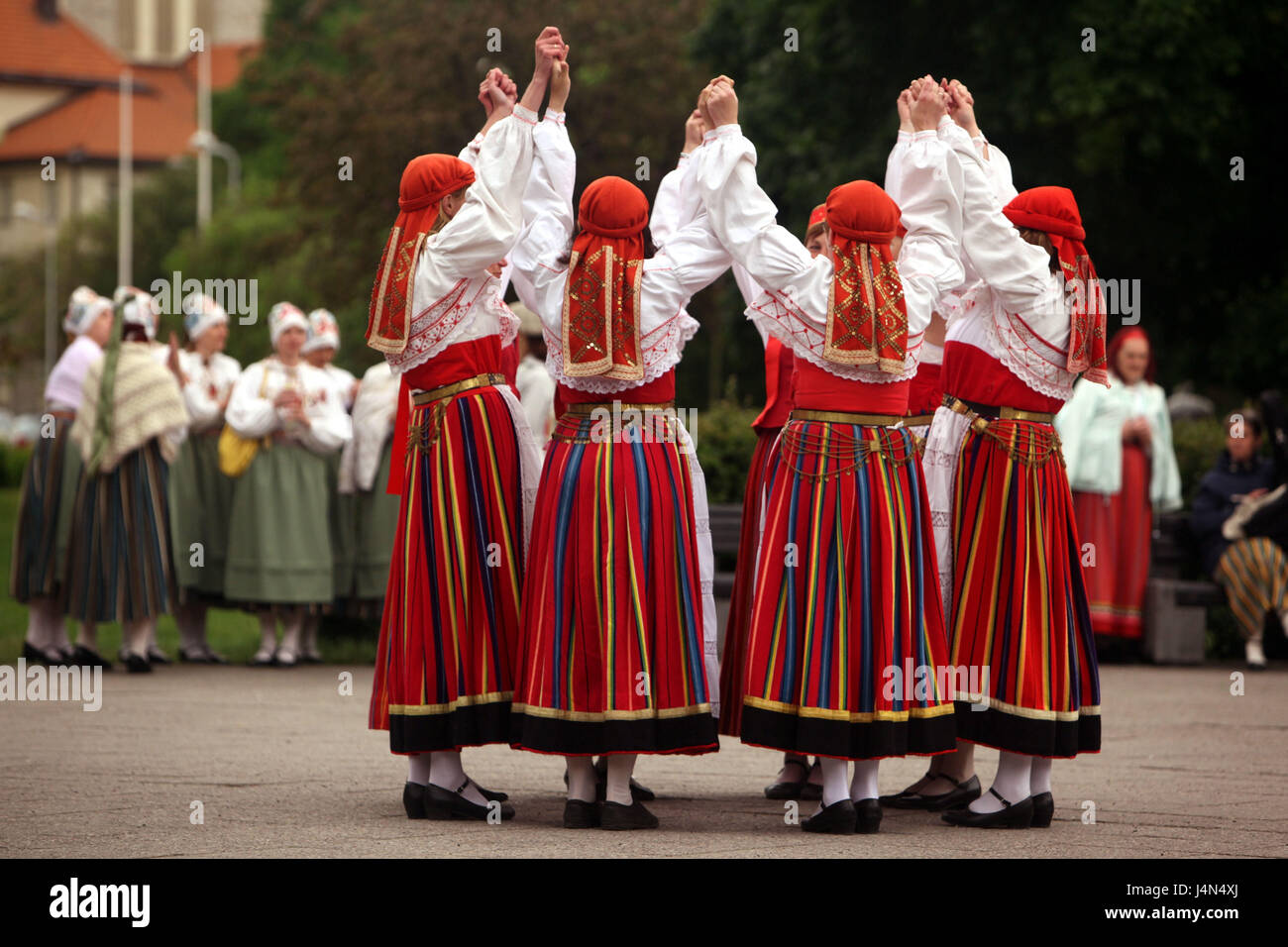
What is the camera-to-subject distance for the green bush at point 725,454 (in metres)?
13.8

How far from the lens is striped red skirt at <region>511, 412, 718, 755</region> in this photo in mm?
6480

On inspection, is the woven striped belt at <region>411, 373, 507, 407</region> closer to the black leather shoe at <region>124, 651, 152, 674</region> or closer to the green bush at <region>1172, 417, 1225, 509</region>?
the black leather shoe at <region>124, 651, 152, 674</region>

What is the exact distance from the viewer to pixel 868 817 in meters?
6.47

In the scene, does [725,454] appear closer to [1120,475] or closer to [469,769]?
[1120,475]

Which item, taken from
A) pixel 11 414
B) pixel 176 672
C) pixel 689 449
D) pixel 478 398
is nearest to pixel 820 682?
pixel 689 449

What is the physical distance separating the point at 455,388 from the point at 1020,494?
211 cm

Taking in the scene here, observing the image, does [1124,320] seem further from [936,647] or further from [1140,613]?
[936,647]

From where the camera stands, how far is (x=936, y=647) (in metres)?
6.57

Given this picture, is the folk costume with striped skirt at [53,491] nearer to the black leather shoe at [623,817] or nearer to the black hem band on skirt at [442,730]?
the black hem band on skirt at [442,730]

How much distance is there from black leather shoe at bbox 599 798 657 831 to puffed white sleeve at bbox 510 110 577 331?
1.82 meters

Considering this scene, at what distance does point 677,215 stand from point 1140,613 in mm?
7063

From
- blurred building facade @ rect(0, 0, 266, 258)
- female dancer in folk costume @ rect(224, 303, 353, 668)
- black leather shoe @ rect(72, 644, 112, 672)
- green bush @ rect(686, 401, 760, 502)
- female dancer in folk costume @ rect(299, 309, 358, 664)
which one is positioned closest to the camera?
black leather shoe @ rect(72, 644, 112, 672)

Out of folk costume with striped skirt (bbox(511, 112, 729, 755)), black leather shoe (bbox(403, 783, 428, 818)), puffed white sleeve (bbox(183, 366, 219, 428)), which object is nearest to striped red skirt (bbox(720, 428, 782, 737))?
folk costume with striped skirt (bbox(511, 112, 729, 755))

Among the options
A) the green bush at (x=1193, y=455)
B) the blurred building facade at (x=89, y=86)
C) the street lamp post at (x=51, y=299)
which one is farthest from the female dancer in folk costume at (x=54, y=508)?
the blurred building facade at (x=89, y=86)
